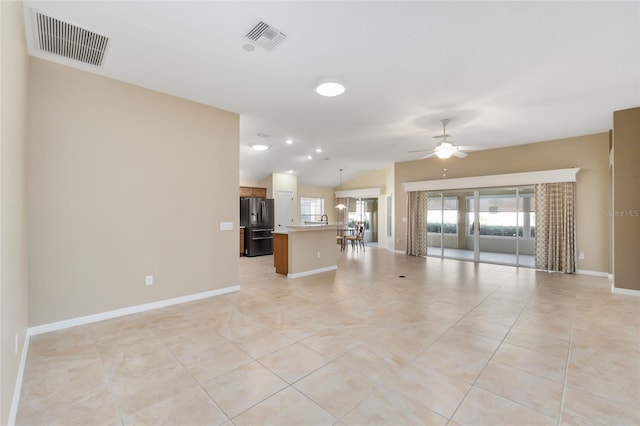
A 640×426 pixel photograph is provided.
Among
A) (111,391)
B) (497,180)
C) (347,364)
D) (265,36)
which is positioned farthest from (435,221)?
(111,391)

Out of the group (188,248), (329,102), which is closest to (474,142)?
(329,102)

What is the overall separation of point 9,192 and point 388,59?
3489 mm

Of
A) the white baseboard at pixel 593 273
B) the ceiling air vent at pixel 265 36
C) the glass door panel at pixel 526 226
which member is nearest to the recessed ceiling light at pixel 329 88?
the ceiling air vent at pixel 265 36

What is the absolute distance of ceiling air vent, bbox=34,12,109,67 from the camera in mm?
2553

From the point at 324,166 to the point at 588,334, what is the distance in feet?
25.5

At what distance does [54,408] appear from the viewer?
6.23 feet

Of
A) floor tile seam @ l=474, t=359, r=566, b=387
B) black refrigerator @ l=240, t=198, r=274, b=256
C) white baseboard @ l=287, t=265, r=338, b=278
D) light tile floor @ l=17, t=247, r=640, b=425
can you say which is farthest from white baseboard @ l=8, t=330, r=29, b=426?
black refrigerator @ l=240, t=198, r=274, b=256

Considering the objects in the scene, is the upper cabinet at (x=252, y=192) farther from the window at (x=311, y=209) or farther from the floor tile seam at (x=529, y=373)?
the floor tile seam at (x=529, y=373)

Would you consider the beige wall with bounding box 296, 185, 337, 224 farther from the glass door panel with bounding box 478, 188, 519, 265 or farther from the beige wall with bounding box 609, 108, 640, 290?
the beige wall with bounding box 609, 108, 640, 290

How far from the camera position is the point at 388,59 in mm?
3080

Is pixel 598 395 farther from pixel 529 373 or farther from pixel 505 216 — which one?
pixel 505 216

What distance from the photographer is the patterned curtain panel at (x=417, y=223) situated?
28.3 feet

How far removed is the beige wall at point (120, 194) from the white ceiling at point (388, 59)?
379 millimetres

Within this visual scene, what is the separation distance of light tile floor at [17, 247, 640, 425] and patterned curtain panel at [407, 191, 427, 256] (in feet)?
14.4
